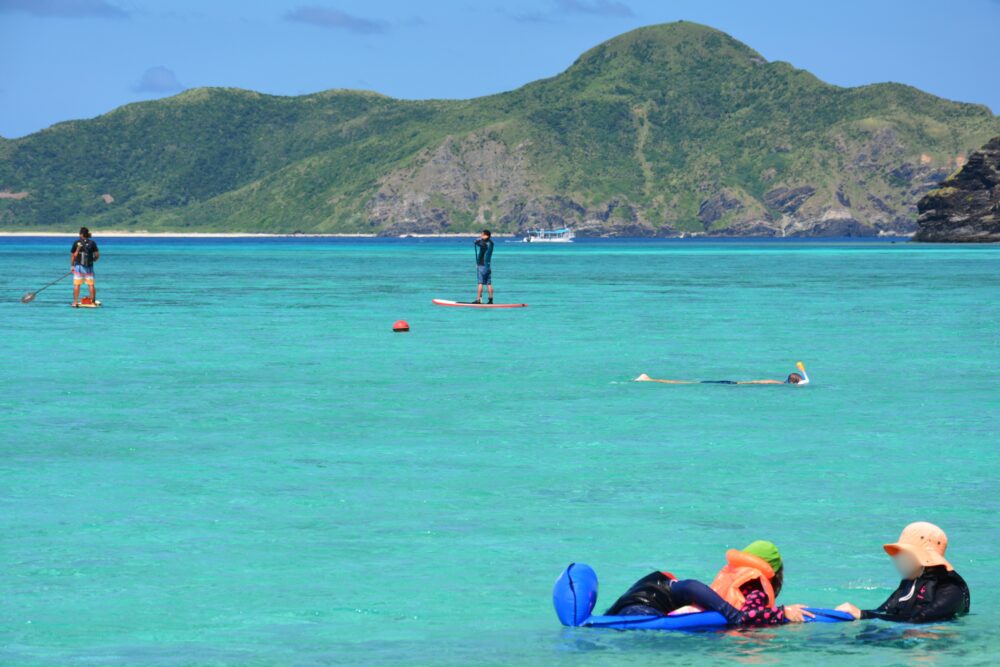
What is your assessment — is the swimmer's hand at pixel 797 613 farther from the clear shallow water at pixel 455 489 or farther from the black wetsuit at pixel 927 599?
the black wetsuit at pixel 927 599

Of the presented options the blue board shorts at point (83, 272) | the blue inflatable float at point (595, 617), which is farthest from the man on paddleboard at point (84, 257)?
the blue inflatable float at point (595, 617)

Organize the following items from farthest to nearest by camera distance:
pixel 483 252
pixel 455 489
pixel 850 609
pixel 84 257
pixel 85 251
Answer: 1. pixel 483 252
2. pixel 84 257
3. pixel 85 251
4. pixel 455 489
5. pixel 850 609

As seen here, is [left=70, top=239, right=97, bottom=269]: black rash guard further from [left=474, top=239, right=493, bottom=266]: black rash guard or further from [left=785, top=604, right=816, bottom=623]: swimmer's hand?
[left=785, top=604, right=816, bottom=623]: swimmer's hand

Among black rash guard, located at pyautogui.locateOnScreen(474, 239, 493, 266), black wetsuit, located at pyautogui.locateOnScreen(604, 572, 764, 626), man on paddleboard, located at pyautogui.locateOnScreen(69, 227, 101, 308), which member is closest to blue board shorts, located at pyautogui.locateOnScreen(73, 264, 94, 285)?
man on paddleboard, located at pyautogui.locateOnScreen(69, 227, 101, 308)

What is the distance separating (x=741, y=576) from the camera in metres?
11.6

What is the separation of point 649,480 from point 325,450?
15.9 ft

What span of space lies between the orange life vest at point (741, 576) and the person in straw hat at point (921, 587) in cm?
65

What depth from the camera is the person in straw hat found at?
38.1 ft

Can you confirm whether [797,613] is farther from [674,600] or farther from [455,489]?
[455,489]

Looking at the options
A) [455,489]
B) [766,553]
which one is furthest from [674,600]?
[455,489]

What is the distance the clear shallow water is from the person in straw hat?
0.18m

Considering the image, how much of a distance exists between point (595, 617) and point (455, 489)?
6.07 metres

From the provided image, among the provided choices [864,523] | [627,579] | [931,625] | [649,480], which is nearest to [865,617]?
[931,625]

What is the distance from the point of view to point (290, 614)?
12.3 metres
